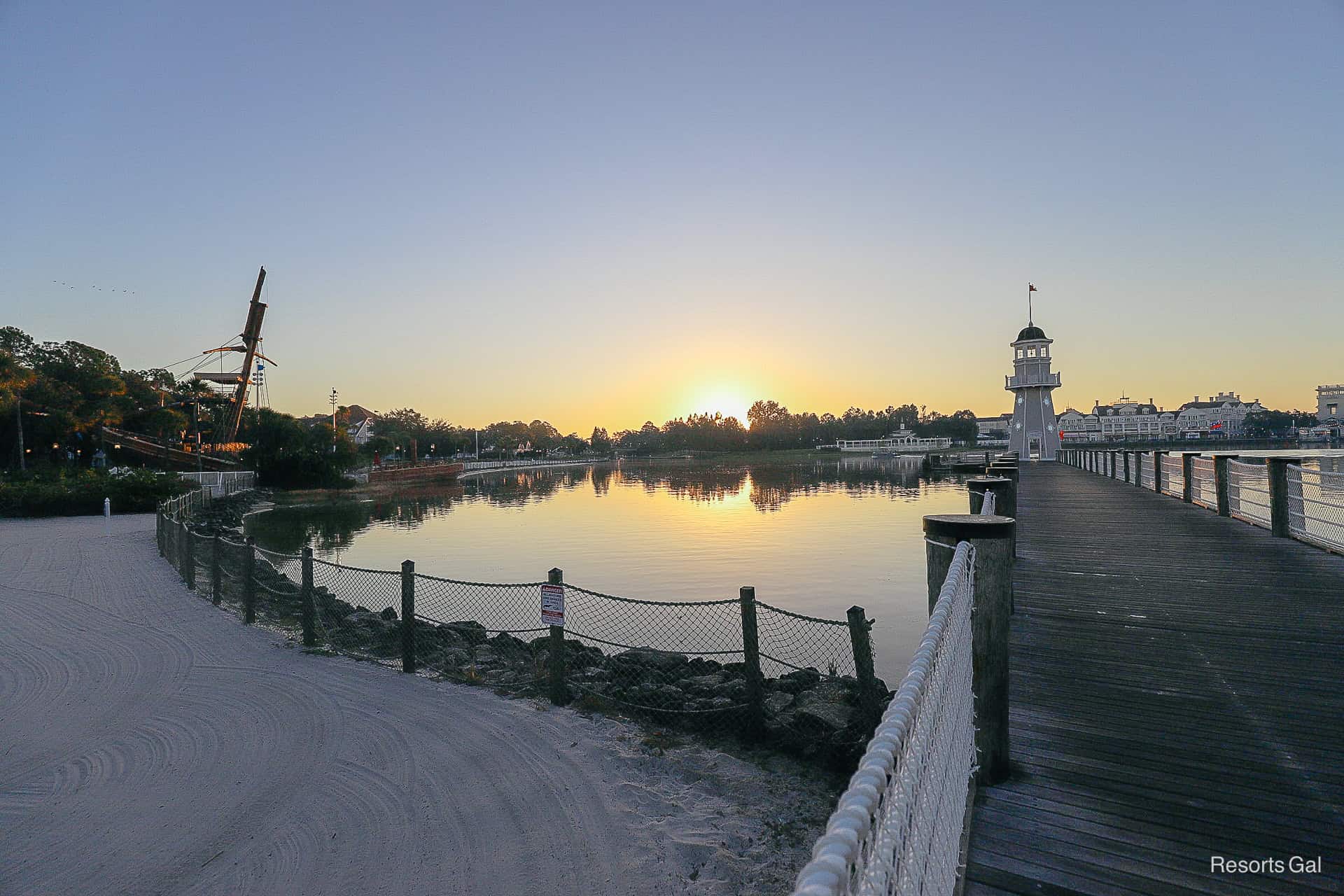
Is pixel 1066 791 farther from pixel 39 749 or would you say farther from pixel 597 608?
pixel 597 608

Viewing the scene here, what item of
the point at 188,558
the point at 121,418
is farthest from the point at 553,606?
the point at 121,418

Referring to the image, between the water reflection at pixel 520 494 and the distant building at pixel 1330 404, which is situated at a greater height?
the distant building at pixel 1330 404

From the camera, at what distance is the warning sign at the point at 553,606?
817cm

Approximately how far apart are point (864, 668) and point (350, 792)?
4967 millimetres

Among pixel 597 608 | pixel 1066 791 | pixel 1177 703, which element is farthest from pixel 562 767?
pixel 597 608

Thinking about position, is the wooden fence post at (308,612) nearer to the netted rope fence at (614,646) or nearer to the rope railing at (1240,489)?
the netted rope fence at (614,646)

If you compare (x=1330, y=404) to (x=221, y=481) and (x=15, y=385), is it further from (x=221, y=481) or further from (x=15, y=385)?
(x=15, y=385)

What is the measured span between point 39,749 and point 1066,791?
9240 mm

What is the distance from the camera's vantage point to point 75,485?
3334 centimetres

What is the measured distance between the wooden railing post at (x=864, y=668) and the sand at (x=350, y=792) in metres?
0.80

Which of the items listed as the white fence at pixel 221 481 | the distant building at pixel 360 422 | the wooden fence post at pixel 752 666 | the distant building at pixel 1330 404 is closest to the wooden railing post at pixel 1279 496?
the wooden fence post at pixel 752 666

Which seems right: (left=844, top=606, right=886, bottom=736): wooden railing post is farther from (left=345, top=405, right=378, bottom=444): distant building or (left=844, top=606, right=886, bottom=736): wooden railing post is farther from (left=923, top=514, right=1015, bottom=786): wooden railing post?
(left=345, top=405, right=378, bottom=444): distant building

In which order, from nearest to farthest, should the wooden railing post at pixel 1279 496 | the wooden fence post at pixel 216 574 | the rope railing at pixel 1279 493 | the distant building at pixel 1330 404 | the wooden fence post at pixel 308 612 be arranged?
1. the rope railing at pixel 1279 493
2. the wooden railing post at pixel 1279 496
3. the wooden fence post at pixel 308 612
4. the wooden fence post at pixel 216 574
5. the distant building at pixel 1330 404

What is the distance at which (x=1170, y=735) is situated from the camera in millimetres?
4027
